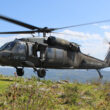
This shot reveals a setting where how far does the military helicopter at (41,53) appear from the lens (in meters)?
14.2

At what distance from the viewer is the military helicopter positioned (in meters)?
14.2

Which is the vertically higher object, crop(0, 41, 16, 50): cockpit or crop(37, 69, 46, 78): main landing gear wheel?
crop(0, 41, 16, 50): cockpit

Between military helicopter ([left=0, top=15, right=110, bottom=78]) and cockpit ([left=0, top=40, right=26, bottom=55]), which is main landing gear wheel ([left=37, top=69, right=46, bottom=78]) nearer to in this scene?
military helicopter ([left=0, top=15, right=110, bottom=78])

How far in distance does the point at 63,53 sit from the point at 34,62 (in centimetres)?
282

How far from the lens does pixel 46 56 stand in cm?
1605

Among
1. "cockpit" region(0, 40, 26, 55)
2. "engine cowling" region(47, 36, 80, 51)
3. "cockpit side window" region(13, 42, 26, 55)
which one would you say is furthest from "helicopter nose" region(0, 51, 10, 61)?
"engine cowling" region(47, 36, 80, 51)

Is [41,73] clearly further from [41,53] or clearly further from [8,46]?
[8,46]

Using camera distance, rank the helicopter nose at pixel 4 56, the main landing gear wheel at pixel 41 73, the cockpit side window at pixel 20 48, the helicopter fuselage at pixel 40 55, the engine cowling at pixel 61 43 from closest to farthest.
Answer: the helicopter nose at pixel 4 56 → the helicopter fuselage at pixel 40 55 → the cockpit side window at pixel 20 48 → the main landing gear wheel at pixel 41 73 → the engine cowling at pixel 61 43

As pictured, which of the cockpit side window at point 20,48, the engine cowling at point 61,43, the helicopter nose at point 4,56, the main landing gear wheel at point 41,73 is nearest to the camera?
the helicopter nose at point 4,56

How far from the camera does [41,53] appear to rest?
15.6 meters

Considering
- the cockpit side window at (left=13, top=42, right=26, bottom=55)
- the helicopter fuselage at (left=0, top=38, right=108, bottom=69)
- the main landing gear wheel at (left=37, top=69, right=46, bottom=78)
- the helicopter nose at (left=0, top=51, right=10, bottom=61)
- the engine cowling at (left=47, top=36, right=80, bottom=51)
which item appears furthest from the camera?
the engine cowling at (left=47, top=36, right=80, bottom=51)

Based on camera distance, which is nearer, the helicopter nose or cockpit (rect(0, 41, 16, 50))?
the helicopter nose

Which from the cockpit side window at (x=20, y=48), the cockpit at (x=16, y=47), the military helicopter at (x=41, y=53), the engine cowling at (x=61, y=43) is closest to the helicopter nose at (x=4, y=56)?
the military helicopter at (x=41, y=53)

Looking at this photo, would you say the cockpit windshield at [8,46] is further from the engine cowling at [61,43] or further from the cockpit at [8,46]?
the engine cowling at [61,43]
